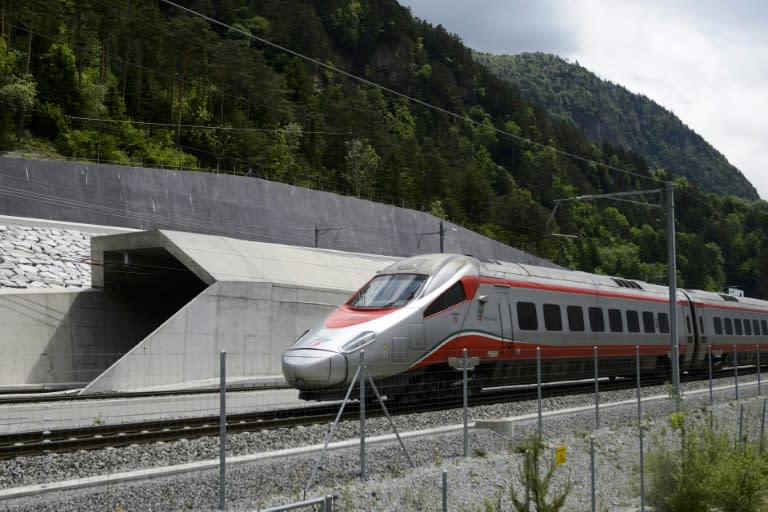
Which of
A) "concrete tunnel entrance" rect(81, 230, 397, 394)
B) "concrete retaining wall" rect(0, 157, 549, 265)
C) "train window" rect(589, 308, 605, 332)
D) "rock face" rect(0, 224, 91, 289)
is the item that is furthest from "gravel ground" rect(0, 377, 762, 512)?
"concrete retaining wall" rect(0, 157, 549, 265)

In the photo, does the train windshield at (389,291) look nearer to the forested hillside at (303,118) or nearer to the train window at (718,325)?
the forested hillside at (303,118)

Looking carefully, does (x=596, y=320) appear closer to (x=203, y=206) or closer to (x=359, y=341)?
(x=359, y=341)

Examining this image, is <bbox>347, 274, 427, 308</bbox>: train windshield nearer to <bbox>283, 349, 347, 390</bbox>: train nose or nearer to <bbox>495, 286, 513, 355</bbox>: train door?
<bbox>283, 349, 347, 390</bbox>: train nose

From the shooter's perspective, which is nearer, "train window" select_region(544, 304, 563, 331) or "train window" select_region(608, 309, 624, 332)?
"train window" select_region(544, 304, 563, 331)

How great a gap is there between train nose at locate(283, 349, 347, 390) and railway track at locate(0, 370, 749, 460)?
23.2 inches

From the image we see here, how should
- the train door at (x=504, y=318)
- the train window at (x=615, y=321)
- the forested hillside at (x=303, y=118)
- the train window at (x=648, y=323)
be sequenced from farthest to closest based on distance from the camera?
the forested hillside at (x=303, y=118), the train window at (x=648, y=323), the train window at (x=615, y=321), the train door at (x=504, y=318)

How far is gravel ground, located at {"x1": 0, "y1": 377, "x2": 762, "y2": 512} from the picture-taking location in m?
8.60

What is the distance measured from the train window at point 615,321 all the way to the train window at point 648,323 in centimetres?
171

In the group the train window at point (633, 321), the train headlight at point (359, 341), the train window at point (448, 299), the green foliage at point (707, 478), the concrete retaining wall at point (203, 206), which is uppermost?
the concrete retaining wall at point (203, 206)

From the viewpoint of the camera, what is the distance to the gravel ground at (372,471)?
8.60m

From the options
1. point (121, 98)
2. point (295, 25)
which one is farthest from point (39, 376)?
point (295, 25)

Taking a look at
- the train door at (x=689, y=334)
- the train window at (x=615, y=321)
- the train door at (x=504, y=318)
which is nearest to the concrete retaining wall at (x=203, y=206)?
the train door at (x=689, y=334)

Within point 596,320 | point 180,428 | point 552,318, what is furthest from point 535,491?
point 596,320

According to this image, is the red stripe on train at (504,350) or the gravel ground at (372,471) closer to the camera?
the gravel ground at (372,471)
